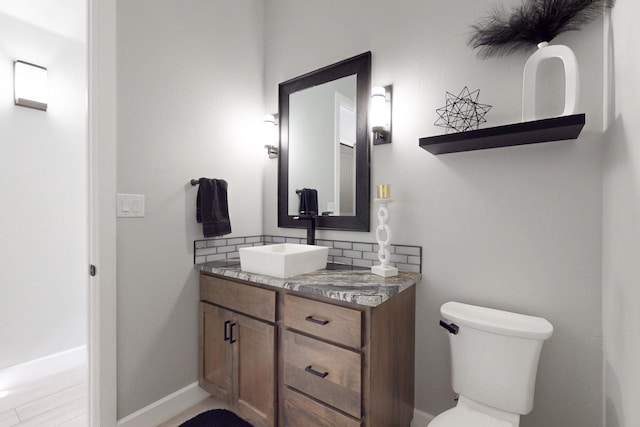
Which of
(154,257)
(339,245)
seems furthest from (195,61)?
(339,245)

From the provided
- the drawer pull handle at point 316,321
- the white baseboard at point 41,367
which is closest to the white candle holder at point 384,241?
the drawer pull handle at point 316,321

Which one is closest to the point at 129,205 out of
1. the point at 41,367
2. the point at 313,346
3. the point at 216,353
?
the point at 216,353

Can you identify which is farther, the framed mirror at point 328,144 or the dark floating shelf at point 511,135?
the framed mirror at point 328,144

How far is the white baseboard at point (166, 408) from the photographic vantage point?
1640 millimetres

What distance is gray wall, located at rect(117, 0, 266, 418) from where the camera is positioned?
162cm

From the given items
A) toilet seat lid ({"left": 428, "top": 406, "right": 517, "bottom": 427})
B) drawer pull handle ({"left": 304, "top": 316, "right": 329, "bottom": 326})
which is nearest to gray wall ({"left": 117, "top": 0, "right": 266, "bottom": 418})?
drawer pull handle ({"left": 304, "top": 316, "right": 329, "bottom": 326})

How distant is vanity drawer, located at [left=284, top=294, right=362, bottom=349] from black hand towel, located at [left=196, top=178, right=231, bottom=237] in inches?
29.2

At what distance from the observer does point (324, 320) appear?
1321 mm

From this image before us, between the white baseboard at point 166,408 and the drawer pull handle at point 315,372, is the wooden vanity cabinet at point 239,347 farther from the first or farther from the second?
the drawer pull handle at point 315,372

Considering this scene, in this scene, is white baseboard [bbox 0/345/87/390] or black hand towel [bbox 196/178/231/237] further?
white baseboard [bbox 0/345/87/390]

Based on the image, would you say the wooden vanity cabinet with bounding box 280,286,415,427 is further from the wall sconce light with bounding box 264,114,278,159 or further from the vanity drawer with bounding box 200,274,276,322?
the wall sconce light with bounding box 264,114,278,159

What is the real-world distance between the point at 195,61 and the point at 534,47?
6.00 ft

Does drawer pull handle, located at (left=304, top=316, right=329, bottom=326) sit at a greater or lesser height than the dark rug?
greater

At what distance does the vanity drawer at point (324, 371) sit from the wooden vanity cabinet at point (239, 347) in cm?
12
